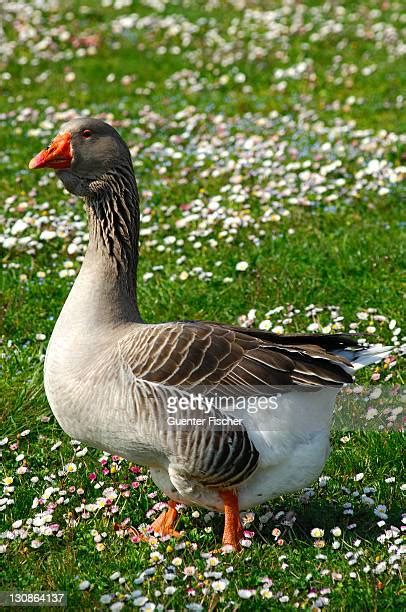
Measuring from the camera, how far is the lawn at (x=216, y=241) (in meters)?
4.88

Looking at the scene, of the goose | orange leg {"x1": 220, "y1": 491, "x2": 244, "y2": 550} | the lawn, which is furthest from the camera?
orange leg {"x1": 220, "y1": 491, "x2": 244, "y2": 550}

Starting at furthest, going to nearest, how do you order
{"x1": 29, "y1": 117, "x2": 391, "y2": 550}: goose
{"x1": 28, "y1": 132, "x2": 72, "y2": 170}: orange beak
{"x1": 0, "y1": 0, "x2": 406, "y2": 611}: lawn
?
{"x1": 28, "y1": 132, "x2": 72, "y2": 170}: orange beak < {"x1": 0, "y1": 0, "x2": 406, "y2": 611}: lawn < {"x1": 29, "y1": 117, "x2": 391, "y2": 550}: goose

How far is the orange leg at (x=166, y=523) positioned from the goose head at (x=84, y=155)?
203 cm

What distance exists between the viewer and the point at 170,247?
29.1 ft

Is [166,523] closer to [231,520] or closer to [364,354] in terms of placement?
[231,520]

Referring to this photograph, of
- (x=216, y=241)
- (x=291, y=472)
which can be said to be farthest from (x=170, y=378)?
(x=216, y=241)

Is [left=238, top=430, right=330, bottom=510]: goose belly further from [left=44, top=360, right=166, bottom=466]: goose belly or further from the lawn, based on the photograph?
[left=44, top=360, right=166, bottom=466]: goose belly

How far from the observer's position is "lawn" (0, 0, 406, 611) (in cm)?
488

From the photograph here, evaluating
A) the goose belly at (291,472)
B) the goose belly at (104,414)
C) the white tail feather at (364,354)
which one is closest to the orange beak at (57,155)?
the goose belly at (104,414)

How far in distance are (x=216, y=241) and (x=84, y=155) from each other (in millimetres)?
3655

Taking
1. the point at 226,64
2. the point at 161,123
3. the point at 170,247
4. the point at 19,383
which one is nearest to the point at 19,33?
the point at 226,64

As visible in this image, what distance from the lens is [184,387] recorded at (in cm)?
474

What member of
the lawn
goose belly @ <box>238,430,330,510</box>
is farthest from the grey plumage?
the lawn

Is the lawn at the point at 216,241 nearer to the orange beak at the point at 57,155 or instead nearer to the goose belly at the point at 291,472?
the goose belly at the point at 291,472
